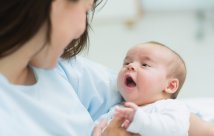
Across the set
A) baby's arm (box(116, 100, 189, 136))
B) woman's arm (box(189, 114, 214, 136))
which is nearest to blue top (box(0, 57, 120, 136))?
baby's arm (box(116, 100, 189, 136))

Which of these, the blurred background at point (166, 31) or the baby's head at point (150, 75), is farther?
the blurred background at point (166, 31)

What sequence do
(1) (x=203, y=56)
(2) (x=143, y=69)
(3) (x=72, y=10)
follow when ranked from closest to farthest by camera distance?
(3) (x=72, y=10) < (2) (x=143, y=69) < (1) (x=203, y=56)

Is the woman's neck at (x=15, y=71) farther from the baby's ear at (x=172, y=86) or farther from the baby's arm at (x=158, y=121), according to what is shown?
the baby's ear at (x=172, y=86)

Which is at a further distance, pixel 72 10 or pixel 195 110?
pixel 195 110

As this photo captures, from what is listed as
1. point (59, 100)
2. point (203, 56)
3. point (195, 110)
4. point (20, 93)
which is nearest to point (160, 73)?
point (195, 110)

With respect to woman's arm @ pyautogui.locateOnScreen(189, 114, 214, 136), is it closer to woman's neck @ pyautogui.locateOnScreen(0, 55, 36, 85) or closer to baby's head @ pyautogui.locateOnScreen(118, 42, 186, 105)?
baby's head @ pyautogui.locateOnScreen(118, 42, 186, 105)

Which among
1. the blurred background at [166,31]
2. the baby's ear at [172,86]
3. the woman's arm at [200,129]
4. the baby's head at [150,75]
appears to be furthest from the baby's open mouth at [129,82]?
the blurred background at [166,31]

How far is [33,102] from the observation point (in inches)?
36.4

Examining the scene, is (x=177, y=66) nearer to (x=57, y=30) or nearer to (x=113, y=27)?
(x=57, y=30)

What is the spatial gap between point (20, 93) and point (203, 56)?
1938 millimetres

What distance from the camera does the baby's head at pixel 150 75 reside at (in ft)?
3.88

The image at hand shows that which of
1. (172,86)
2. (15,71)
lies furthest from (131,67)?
(15,71)

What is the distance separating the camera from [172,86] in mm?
1236

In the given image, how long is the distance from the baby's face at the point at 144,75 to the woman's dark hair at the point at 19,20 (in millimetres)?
402
